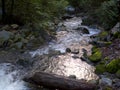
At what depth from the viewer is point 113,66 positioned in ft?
32.4

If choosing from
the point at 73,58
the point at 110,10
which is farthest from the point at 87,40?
the point at 73,58

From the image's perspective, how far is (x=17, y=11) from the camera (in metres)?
17.1

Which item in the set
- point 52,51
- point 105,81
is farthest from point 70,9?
point 105,81

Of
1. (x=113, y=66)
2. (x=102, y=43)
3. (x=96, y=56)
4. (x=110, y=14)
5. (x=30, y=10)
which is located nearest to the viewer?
(x=113, y=66)

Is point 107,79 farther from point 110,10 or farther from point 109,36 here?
point 110,10

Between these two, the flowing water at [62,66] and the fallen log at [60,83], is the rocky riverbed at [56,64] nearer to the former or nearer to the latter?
the flowing water at [62,66]

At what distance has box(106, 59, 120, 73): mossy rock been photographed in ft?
32.1

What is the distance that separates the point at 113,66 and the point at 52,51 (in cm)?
420

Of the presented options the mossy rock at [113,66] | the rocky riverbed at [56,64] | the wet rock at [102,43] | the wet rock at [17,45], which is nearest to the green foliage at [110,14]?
the rocky riverbed at [56,64]

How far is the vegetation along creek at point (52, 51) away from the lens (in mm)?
8742

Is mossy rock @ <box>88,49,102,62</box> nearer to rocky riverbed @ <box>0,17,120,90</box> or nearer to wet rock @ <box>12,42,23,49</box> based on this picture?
rocky riverbed @ <box>0,17,120,90</box>

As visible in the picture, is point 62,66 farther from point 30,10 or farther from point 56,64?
point 30,10

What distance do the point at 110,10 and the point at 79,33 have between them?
120 inches

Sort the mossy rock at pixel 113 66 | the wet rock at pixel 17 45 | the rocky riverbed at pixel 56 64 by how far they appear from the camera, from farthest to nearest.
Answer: the wet rock at pixel 17 45 < the mossy rock at pixel 113 66 < the rocky riverbed at pixel 56 64
